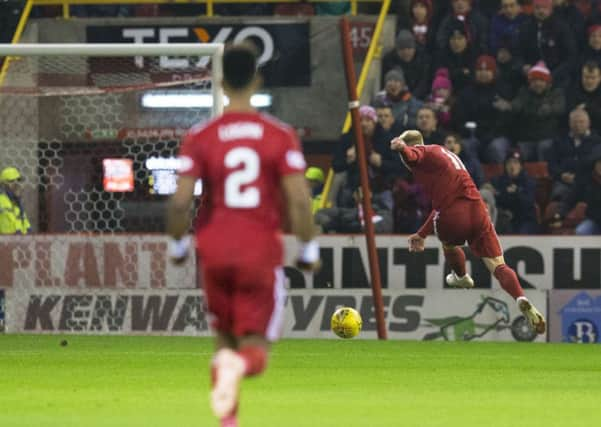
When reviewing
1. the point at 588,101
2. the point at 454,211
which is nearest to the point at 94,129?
the point at 588,101

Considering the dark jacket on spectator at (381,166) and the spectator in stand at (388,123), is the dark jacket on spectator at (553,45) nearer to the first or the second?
the spectator in stand at (388,123)

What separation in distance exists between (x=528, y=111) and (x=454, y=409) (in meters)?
9.99

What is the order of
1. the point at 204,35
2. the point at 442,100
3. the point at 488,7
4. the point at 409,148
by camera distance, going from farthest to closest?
the point at 204,35
the point at 488,7
the point at 442,100
the point at 409,148

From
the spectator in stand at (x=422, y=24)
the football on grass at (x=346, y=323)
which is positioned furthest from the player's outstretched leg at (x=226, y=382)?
the spectator in stand at (x=422, y=24)

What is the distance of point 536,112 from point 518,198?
145 centimetres

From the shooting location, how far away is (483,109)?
65.8ft

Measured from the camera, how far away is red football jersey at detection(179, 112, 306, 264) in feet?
25.1

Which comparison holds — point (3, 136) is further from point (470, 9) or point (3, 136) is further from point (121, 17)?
point (470, 9)

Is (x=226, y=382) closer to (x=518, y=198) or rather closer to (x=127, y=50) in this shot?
(x=127, y=50)

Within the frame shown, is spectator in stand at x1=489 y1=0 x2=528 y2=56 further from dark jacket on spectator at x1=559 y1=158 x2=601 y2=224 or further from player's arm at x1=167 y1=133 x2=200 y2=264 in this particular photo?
player's arm at x1=167 y1=133 x2=200 y2=264

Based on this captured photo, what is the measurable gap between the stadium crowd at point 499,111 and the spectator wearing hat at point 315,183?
0.28m

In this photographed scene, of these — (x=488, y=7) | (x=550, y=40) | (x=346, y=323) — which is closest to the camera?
(x=346, y=323)

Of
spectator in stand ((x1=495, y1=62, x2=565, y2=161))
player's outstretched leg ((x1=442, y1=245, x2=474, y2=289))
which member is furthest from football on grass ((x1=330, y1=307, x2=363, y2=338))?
spectator in stand ((x1=495, y1=62, x2=565, y2=161))

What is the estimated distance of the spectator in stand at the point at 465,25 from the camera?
67.1 ft
